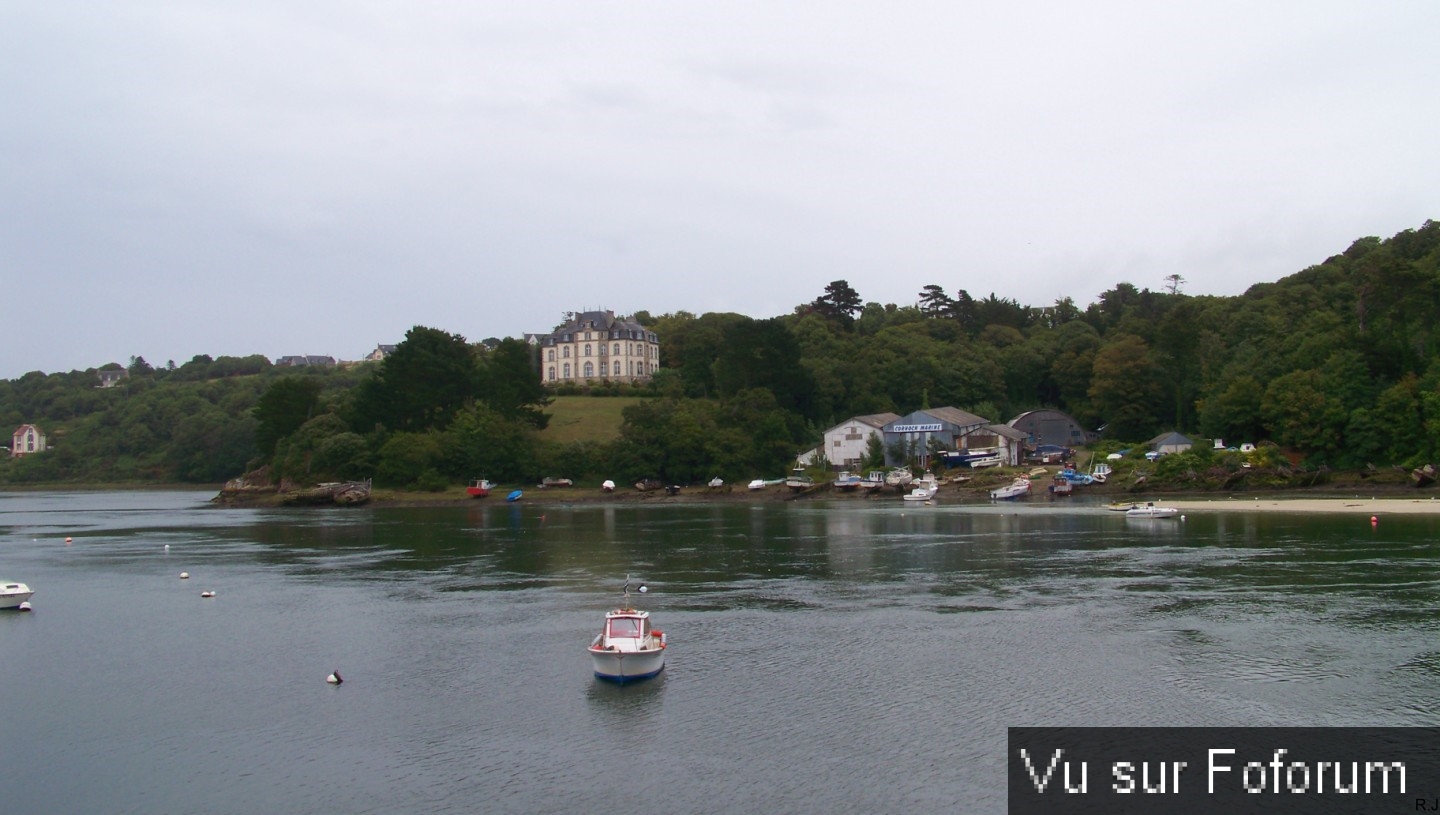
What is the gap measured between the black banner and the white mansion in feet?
376

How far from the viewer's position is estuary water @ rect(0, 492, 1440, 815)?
19.2 metres

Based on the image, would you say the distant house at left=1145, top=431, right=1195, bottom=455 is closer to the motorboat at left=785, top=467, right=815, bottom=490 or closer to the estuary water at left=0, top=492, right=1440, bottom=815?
the motorboat at left=785, top=467, right=815, bottom=490

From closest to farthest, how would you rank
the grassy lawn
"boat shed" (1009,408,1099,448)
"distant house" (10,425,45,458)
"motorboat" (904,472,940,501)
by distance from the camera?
1. "motorboat" (904,472,940,501)
2. "boat shed" (1009,408,1099,448)
3. the grassy lawn
4. "distant house" (10,425,45,458)

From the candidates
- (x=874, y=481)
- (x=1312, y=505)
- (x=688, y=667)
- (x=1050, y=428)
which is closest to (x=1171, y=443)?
(x=1050, y=428)

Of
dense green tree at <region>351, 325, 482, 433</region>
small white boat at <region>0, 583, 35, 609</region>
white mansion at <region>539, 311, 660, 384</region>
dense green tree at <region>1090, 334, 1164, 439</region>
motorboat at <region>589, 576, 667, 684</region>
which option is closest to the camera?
motorboat at <region>589, 576, 667, 684</region>

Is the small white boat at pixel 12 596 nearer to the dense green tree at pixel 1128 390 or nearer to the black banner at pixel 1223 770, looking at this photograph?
the black banner at pixel 1223 770

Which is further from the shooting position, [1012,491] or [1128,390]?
[1128,390]

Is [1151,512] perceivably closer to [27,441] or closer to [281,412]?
[281,412]

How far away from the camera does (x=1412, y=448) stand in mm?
72125

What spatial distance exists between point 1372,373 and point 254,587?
253ft

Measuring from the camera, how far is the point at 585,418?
114625 mm

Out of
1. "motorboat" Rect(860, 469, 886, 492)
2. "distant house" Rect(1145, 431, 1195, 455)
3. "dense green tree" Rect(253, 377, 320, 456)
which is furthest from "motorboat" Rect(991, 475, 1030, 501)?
"dense green tree" Rect(253, 377, 320, 456)

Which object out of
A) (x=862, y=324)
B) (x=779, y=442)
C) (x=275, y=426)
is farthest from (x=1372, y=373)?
(x=275, y=426)

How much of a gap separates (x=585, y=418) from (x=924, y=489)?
4421cm
